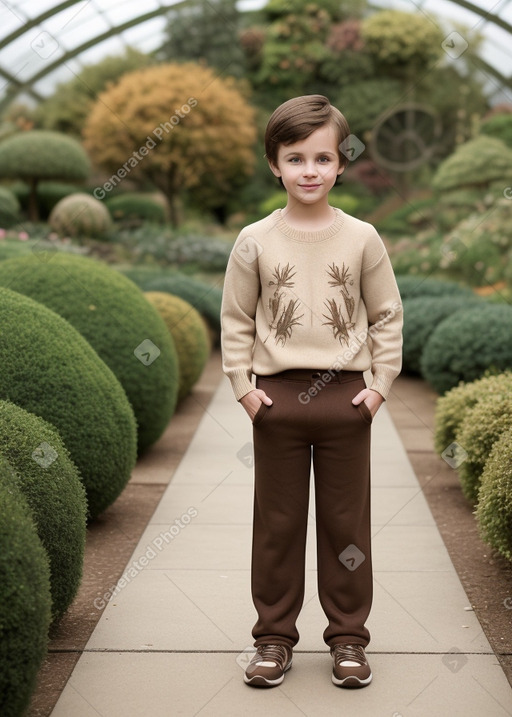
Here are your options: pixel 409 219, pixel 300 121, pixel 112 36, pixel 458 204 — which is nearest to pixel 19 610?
pixel 300 121

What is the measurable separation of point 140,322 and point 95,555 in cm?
196

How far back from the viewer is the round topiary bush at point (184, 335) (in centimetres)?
827

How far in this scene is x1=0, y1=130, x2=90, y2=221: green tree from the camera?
21.0m

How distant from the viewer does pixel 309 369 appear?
2.96 metres

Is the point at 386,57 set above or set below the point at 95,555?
above

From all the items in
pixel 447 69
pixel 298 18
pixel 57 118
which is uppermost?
pixel 447 69

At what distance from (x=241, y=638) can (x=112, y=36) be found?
26.1 meters

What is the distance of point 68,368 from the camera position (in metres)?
4.45

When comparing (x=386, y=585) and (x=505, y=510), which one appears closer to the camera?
(x=505, y=510)

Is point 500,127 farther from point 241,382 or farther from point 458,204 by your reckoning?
point 241,382

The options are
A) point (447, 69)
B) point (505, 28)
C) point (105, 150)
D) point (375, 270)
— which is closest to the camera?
point (375, 270)

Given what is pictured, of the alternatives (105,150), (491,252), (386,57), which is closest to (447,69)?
(386,57)

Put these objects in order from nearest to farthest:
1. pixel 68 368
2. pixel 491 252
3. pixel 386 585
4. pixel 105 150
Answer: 1. pixel 386 585
2. pixel 68 368
3. pixel 491 252
4. pixel 105 150

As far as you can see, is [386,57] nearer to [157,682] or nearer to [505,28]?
[505,28]
